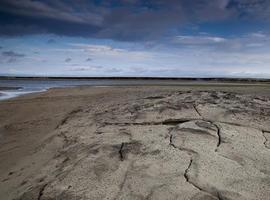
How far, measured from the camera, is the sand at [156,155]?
309cm

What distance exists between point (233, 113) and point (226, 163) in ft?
5.82

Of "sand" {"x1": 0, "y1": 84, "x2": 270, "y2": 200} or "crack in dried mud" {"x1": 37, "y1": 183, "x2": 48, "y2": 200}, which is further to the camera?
"crack in dried mud" {"x1": 37, "y1": 183, "x2": 48, "y2": 200}

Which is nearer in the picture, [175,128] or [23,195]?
[23,195]

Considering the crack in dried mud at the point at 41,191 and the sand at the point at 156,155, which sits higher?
the sand at the point at 156,155

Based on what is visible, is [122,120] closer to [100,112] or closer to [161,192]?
[100,112]

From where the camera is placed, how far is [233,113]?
4.98 metres

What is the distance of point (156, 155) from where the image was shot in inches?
147

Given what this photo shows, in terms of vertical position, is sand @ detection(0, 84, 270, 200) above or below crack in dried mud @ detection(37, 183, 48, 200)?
above

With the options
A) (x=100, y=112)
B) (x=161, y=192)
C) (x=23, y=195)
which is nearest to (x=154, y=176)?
(x=161, y=192)

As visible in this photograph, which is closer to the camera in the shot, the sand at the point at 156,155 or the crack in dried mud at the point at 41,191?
the sand at the point at 156,155

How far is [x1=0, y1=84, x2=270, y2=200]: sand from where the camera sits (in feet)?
10.1

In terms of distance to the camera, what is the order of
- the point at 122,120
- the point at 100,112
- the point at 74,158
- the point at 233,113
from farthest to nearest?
the point at 100,112 → the point at 122,120 → the point at 233,113 → the point at 74,158

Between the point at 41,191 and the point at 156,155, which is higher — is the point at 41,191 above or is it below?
below

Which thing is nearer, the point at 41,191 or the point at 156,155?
the point at 41,191
